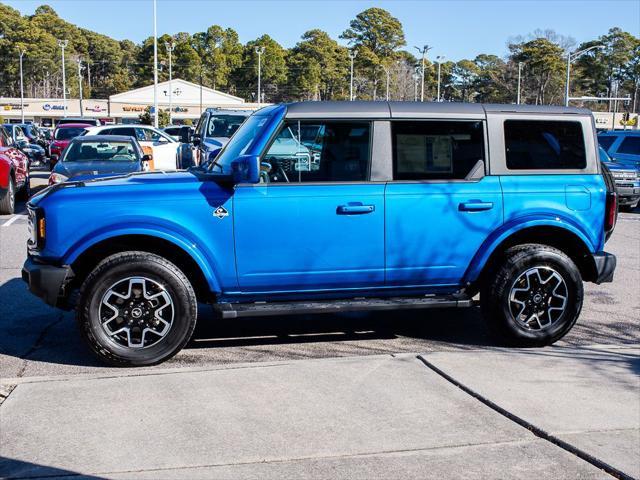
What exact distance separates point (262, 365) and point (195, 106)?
9083cm

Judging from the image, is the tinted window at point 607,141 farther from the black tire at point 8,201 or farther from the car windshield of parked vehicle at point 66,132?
the car windshield of parked vehicle at point 66,132

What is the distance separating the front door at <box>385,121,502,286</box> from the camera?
238 inches

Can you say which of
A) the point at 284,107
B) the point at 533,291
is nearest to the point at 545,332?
the point at 533,291

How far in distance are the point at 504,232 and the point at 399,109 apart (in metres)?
1.32

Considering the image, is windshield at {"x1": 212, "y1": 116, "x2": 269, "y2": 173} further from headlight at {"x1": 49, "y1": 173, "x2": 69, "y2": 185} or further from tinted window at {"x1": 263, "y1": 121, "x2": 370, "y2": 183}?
headlight at {"x1": 49, "y1": 173, "x2": 69, "y2": 185}

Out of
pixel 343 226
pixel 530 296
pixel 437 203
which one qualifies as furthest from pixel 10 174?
pixel 530 296

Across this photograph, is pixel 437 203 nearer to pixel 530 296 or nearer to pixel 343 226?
pixel 343 226

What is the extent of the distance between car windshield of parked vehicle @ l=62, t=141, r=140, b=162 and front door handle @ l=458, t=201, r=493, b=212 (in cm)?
946

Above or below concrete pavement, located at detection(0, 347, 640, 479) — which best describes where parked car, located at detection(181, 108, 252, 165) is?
above

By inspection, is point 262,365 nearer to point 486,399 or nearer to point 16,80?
point 486,399

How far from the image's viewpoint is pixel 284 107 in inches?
240

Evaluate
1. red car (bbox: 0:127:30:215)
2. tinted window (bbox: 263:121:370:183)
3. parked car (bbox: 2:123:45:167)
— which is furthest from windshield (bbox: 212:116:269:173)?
parked car (bbox: 2:123:45:167)

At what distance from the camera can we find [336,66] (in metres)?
108

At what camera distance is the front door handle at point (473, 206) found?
20.1ft
